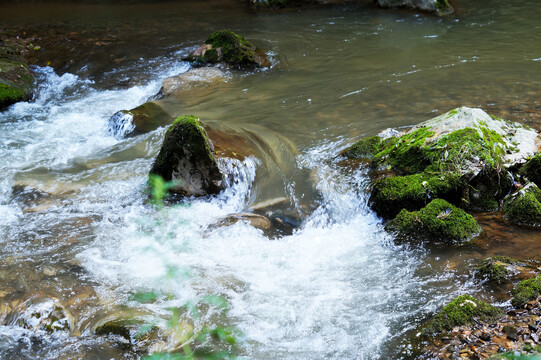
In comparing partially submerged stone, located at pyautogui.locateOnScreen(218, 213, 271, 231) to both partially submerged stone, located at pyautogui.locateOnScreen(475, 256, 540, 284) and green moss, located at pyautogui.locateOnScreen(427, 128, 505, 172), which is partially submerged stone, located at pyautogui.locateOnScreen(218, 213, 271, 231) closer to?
green moss, located at pyautogui.locateOnScreen(427, 128, 505, 172)

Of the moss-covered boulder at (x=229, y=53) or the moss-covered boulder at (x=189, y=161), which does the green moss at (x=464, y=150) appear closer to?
the moss-covered boulder at (x=189, y=161)

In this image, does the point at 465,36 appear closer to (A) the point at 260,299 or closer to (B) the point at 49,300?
(A) the point at 260,299

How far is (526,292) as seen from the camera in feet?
13.4

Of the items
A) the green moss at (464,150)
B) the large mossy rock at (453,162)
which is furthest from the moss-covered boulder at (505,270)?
the green moss at (464,150)

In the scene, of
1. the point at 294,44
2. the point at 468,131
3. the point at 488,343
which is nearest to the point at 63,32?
the point at 294,44

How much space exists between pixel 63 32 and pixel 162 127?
28.1 ft

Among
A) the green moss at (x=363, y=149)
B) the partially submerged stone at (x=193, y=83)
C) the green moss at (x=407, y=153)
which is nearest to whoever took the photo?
the green moss at (x=407, y=153)

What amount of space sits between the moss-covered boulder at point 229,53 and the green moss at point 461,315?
8.72 m

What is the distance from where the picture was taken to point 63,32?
14.7m

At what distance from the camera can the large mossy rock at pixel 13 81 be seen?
33.4 feet

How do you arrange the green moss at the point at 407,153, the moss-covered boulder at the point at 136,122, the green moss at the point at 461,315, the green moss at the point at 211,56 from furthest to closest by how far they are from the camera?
the green moss at the point at 211,56, the moss-covered boulder at the point at 136,122, the green moss at the point at 407,153, the green moss at the point at 461,315


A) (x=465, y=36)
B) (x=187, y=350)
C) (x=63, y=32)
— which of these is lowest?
(x=187, y=350)

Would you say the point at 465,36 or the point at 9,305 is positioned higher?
the point at 465,36

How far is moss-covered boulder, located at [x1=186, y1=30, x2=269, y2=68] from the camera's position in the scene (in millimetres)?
11562
